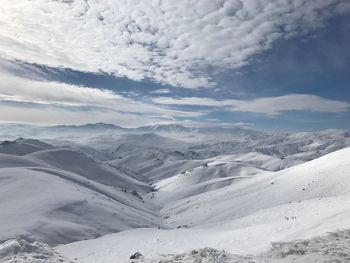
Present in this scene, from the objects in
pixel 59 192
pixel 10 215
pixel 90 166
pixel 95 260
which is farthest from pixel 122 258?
pixel 90 166

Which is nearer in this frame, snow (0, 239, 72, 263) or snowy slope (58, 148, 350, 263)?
snow (0, 239, 72, 263)

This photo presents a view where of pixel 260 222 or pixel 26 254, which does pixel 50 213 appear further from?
pixel 26 254

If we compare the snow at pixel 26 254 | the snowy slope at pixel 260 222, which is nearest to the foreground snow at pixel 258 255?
the snow at pixel 26 254

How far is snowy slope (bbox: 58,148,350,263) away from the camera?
19.4 metres

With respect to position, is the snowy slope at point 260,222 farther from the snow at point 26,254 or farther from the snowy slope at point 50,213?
the snow at point 26,254

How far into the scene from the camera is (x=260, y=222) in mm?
27469

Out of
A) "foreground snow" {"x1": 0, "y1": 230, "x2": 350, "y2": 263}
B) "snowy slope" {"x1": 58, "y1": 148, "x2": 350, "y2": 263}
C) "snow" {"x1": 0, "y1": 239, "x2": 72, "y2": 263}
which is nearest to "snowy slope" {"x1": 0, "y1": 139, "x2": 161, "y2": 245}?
"snowy slope" {"x1": 58, "y1": 148, "x2": 350, "y2": 263}

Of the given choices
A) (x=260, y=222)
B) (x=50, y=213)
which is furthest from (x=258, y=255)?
(x=50, y=213)

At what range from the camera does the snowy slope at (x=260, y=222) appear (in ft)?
63.6

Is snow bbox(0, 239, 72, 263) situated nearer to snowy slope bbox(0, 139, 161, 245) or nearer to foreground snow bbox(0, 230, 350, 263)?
foreground snow bbox(0, 230, 350, 263)

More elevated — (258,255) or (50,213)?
(50,213)

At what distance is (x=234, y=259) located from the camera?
13.3m

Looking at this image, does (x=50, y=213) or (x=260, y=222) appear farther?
(x=50, y=213)

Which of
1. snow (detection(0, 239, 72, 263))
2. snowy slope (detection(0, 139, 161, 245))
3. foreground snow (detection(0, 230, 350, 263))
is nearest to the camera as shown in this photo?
foreground snow (detection(0, 230, 350, 263))
